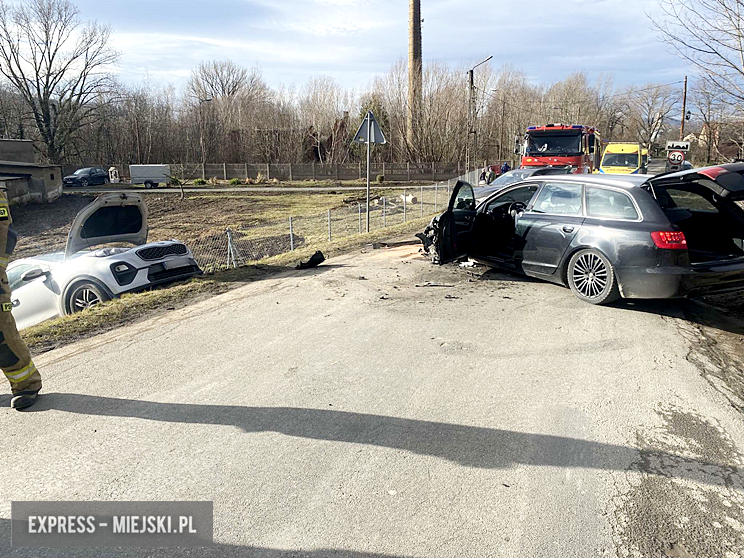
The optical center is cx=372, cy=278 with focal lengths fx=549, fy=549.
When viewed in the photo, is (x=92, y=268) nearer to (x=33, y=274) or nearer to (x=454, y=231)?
(x=33, y=274)

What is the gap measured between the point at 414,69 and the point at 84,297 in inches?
1887

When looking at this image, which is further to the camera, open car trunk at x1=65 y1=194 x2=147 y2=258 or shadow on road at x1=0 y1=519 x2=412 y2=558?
open car trunk at x1=65 y1=194 x2=147 y2=258

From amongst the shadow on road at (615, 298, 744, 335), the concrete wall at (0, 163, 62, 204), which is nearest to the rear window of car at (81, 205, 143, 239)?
the shadow on road at (615, 298, 744, 335)

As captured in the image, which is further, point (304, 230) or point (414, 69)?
point (414, 69)

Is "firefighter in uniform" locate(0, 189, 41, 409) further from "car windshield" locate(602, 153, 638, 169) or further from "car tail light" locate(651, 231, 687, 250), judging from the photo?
"car windshield" locate(602, 153, 638, 169)

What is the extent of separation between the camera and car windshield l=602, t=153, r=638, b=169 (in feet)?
87.1

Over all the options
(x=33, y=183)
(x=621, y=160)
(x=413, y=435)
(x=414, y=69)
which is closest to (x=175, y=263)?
(x=413, y=435)

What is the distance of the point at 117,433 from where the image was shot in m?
3.82

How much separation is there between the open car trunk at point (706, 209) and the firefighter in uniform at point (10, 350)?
22.0ft

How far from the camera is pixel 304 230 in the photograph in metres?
21.3

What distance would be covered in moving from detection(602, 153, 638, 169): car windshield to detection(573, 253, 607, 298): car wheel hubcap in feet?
72.4

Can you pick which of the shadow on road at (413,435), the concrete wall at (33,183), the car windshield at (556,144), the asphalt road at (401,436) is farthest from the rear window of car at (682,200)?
the concrete wall at (33,183)

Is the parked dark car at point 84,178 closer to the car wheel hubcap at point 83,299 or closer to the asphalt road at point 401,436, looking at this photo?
the car wheel hubcap at point 83,299

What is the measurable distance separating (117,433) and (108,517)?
1004 millimetres
